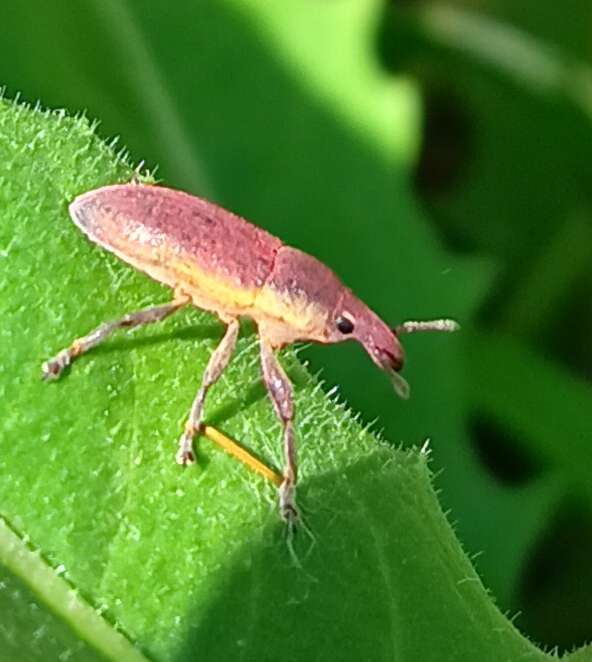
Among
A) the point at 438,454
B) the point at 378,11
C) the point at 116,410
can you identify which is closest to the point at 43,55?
the point at 378,11

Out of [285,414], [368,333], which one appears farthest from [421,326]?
[285,414]

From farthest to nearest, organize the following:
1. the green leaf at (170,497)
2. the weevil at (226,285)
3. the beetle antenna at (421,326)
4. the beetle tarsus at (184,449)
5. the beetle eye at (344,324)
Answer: the beetle antenna at (421,326) < the beetle eye at (344,324) < the weevil at (226,285) < the beetle tarsus at (184,449) < the green leaf at (170,497)

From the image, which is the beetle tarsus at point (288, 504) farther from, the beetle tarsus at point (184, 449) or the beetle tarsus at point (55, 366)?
the beetle tarsus at point (55, 366)

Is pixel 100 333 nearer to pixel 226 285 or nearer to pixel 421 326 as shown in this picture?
pixel 226 285

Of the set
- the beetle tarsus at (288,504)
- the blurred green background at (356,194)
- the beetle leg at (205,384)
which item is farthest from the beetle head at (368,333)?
the blurred green background at (356,194)

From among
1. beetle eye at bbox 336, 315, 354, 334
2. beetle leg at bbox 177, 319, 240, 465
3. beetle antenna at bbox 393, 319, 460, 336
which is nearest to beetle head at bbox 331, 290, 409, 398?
beetle eye at bbox 336, 315, 354, 334

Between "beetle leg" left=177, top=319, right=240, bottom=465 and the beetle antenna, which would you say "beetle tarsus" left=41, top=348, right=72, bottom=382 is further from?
the beetle antenna
